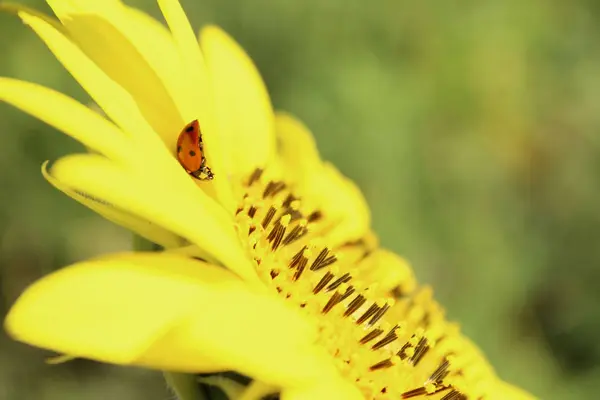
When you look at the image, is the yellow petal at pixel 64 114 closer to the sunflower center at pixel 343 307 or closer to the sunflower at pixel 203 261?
the sunflower at pixel 203 261

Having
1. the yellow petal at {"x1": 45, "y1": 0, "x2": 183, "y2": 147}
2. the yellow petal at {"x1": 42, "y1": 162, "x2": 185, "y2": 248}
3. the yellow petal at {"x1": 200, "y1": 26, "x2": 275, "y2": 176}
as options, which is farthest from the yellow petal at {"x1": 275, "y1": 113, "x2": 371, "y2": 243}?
the yellow petal at {"x1": 42, "y1": 162, "x2": 185, "y2": 248}

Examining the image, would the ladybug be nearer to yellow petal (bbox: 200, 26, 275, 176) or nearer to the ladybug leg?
the ladybug leg

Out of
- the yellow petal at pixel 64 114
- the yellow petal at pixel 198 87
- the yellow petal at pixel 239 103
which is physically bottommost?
the yellow petal at pixel 64 114

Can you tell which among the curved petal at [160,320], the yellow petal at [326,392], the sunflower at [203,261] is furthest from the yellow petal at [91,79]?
the yellow petal at [326,392]

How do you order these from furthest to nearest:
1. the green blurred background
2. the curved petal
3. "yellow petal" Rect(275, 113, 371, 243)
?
1. the green blurred background
2. "yellow petal" Rect(275, 113, 371, 243)
3. the curved petal

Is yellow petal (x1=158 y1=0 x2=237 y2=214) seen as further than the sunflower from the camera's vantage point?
Yes

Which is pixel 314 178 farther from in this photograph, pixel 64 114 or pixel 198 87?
pixel 64 114

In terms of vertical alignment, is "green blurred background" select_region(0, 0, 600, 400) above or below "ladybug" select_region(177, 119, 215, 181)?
above
